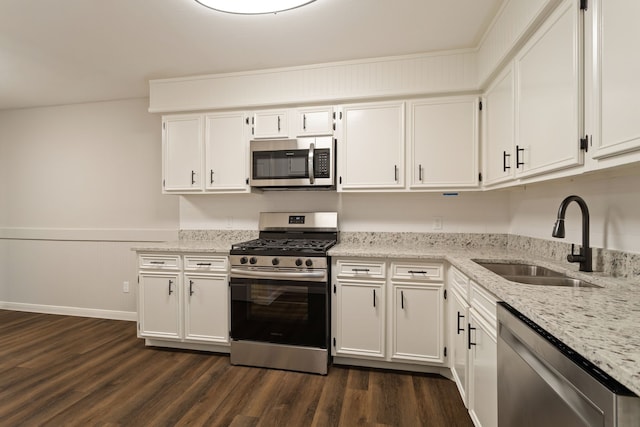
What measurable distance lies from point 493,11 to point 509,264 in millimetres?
1619

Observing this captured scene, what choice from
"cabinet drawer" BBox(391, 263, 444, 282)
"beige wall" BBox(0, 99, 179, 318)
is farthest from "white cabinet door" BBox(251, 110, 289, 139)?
"cabinet drawer" BBox(391, 263, 444, 282)

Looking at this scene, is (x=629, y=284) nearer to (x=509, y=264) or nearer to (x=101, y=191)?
(x=509, y=264)

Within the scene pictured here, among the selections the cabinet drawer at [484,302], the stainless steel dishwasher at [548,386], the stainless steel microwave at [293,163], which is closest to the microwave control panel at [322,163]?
the stainless steel microwave at [293,163]

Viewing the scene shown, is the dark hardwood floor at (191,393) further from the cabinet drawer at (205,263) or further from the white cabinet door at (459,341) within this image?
the cabinet drawer at (205,263)

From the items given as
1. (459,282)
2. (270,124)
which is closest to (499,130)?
(459,282)

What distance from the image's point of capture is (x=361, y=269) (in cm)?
244

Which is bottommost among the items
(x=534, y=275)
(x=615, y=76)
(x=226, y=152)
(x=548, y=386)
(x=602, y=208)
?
(x=548, y=386)

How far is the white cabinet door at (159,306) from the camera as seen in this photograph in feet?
9.08

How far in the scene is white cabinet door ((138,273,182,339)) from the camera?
9.08 ft

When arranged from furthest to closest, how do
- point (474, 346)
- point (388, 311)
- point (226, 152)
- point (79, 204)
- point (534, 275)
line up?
point (79, 204)
point (226, 152)
point (388, 311)
point (534, 275)
point (474, 346)

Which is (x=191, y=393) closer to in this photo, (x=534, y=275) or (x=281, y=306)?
(x=281, y=306)

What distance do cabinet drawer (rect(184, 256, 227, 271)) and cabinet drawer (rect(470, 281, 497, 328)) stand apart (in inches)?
74.4

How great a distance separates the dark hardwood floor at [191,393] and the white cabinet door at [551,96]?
1569mm

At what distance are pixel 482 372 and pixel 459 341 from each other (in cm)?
49
